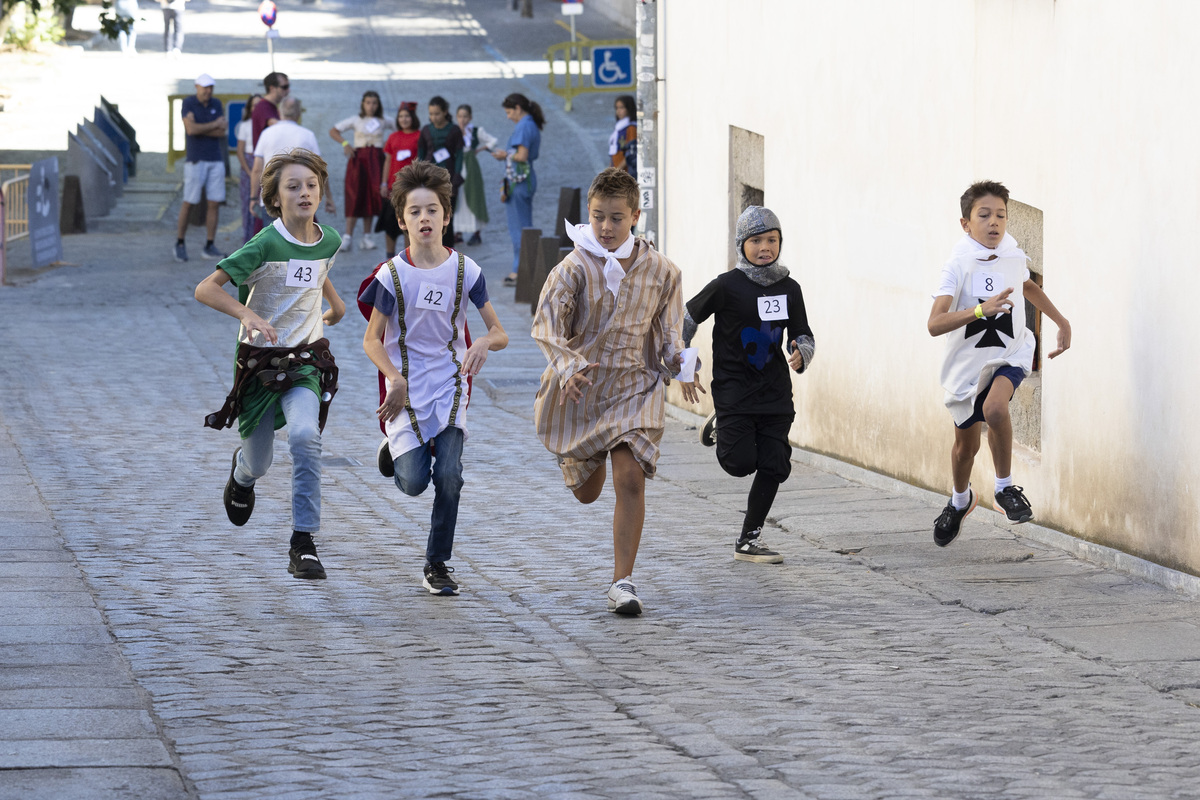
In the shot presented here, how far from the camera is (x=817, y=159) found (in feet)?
38.4

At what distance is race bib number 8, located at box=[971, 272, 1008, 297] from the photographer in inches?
311

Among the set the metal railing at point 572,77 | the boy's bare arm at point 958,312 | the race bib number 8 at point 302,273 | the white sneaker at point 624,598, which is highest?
the metal railing at point 572,77

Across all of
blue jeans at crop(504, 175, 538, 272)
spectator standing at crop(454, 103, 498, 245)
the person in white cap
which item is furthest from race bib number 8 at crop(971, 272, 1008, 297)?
the person in white cap

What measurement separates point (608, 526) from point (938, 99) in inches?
118

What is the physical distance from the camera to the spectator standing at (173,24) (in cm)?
4406

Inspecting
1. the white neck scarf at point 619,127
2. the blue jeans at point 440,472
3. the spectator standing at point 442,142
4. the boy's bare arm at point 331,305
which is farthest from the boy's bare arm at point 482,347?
the white neck scarf at point 619,127

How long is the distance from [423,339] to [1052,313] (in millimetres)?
2794

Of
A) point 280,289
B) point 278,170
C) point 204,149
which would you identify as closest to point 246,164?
point 204,149

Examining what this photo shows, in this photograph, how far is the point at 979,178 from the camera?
949cm

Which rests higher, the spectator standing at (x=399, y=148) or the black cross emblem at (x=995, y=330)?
the spectator standing at (x=399, y=148)

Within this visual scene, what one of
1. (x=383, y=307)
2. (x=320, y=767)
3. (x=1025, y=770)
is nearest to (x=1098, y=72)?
(x=383, y=307)

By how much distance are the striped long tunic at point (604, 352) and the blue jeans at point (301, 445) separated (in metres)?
0.90

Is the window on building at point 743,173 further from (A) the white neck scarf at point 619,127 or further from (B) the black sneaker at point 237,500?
(A) the white neck scarf at point 619,127

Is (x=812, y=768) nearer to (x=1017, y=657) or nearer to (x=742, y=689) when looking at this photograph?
(x=742, y=689)
